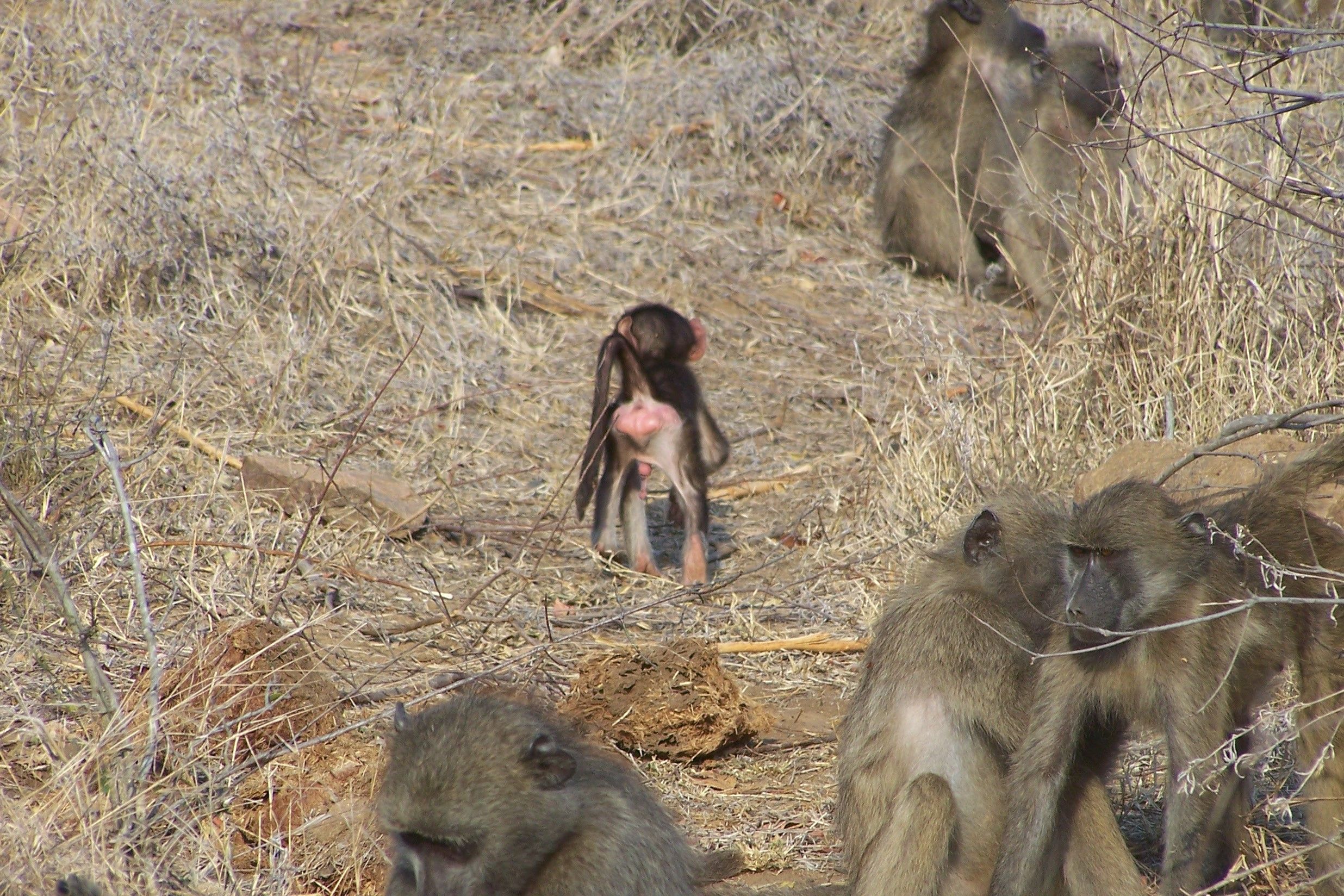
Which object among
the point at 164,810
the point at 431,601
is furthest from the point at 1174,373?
the point at 164,810

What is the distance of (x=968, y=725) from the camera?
2904mm

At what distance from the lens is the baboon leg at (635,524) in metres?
5.01

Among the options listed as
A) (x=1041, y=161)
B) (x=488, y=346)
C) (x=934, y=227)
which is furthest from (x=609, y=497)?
(x=1041, y=161)

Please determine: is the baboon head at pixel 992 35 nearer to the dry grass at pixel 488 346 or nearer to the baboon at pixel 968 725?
the dry grass at pixel 488 346

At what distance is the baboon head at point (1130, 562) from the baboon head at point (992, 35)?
4989 millimetres

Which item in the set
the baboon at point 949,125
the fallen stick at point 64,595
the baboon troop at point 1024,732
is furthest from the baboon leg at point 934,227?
the fallen stick at point 64,595

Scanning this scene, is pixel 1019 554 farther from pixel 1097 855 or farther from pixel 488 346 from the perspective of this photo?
pixel 488 346

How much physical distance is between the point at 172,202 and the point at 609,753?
4123 mm

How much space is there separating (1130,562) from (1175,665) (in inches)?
8.1

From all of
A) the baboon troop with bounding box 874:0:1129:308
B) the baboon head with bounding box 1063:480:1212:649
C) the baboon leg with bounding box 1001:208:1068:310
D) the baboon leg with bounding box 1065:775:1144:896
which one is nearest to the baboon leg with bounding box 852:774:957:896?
the baboon leg with bounding box 1065:775:1144:896

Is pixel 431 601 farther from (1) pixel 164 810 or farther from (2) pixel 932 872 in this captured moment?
(2) pixel 932 872

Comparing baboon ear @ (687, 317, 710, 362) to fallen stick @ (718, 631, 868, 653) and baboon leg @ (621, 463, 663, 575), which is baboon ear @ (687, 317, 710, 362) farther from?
fallen stick @ (718, 631, 868, 653)

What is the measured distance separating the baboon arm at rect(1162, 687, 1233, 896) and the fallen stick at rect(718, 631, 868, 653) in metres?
1.66

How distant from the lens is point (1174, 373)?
4691 mm
